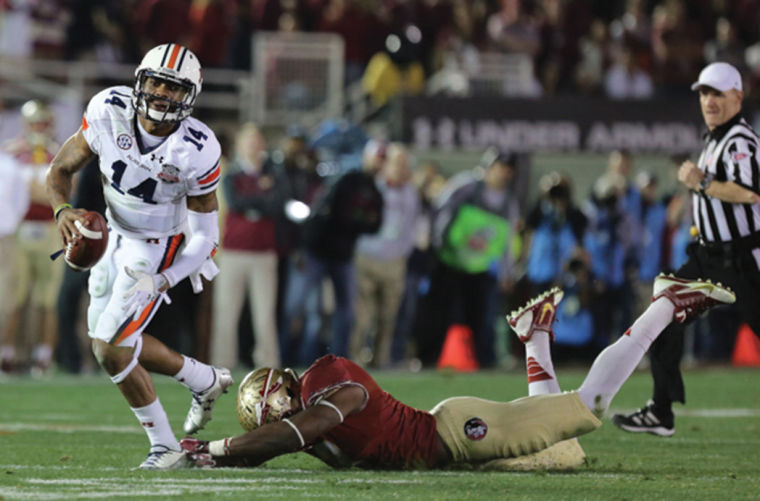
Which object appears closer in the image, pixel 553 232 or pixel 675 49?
pixel 553 232

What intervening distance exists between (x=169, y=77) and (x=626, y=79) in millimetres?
10970

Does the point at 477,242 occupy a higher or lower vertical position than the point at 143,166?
lower

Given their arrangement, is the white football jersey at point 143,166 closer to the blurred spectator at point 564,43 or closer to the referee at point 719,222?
the referee at point 719,222

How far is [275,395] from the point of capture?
499cm

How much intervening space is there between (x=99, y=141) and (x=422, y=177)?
23.3 ft

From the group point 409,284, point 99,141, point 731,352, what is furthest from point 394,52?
point 99,141

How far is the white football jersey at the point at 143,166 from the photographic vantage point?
17.9 ft

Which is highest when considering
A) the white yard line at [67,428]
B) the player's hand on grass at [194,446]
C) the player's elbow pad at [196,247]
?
the player's elbow pad at [196,247]

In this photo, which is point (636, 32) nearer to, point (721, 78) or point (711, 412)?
point (711, 412)

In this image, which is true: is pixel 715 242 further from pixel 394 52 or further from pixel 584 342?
pixel 394 52

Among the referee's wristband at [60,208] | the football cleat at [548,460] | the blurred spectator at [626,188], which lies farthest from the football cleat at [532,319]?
the blurred spectator at [626,188]

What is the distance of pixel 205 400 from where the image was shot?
19.1 feet

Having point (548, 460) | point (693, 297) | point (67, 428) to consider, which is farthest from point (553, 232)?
point (548, 460)

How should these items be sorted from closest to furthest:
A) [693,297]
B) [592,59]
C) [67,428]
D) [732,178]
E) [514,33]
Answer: [693,297]
[732,178]
[67,428]
[514,33]
[592,59]
